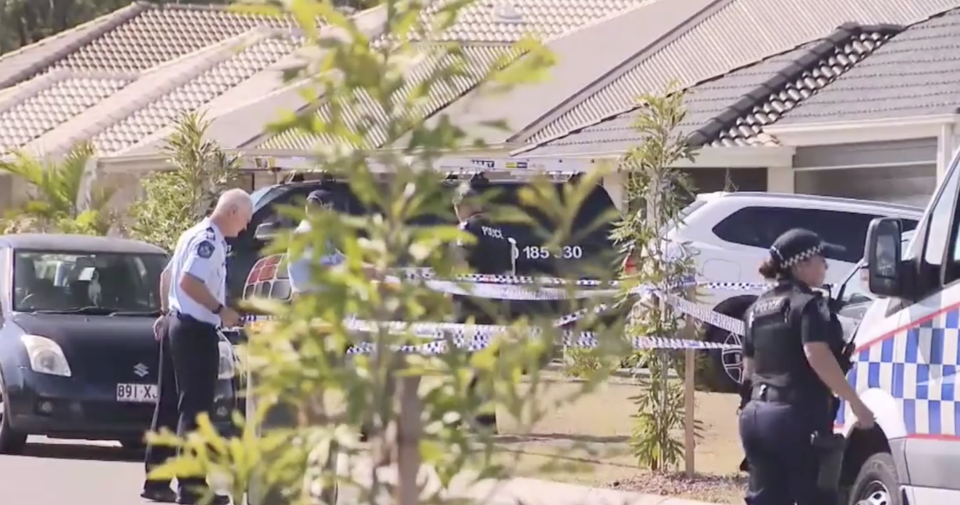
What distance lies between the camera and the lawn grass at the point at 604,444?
353 cm

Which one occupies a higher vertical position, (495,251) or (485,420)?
(495,251)

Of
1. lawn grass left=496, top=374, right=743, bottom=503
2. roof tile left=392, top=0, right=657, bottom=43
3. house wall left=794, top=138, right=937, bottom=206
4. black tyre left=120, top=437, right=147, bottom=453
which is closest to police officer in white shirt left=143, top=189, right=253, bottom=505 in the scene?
lawn grass left=496, top=374, right=743, bottom=503

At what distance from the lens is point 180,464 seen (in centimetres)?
348

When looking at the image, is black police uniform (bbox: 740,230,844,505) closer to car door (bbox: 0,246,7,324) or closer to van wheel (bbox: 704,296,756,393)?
car door (bbox: 0,246,7,324)

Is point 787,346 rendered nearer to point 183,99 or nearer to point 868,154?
point 868,154

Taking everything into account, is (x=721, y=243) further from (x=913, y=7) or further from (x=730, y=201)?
(x=913, y=7)

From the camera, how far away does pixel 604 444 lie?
3898 mm

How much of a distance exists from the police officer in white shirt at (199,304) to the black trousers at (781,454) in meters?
3.00

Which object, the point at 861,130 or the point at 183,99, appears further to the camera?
the point at 183,99

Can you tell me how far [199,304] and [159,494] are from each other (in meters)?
1.43

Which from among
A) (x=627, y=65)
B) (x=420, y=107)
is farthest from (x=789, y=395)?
(x=627, y=65)

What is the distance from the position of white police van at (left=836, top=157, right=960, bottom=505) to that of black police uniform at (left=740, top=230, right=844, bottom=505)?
0.70 feet

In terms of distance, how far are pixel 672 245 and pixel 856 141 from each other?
10.3 m

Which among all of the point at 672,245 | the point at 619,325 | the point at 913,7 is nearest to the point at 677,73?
the point at 913,7
